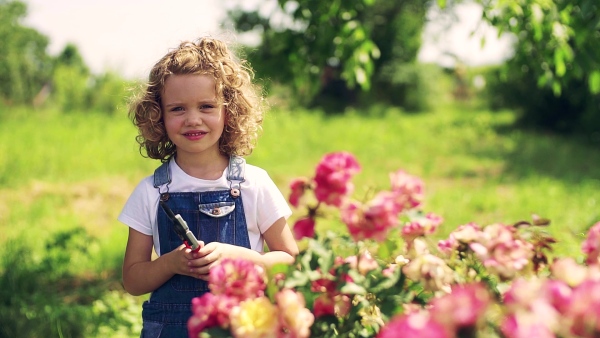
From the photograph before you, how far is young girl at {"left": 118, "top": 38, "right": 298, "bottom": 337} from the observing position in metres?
1.81

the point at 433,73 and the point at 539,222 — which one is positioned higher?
the point at 539,222

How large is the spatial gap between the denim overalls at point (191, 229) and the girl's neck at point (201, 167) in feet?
0.14

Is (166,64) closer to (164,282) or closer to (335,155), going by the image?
(164,282)

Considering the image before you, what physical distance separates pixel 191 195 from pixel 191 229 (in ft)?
0.32

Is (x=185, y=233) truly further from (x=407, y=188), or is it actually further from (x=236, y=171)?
(x=407, y=188)

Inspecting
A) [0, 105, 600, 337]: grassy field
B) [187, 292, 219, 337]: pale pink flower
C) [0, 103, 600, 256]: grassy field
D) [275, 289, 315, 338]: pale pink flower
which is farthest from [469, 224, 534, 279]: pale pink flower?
[0, 103, 600, 256]: grassy field

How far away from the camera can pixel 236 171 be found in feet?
6.29

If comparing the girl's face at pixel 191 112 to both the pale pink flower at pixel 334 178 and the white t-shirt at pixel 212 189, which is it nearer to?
the white t-shirt at pixel 212 189

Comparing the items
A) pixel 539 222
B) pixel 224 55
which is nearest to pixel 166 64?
pixel 224 55

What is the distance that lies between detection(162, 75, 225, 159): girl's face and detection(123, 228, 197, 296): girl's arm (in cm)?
31

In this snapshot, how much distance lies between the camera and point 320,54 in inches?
142

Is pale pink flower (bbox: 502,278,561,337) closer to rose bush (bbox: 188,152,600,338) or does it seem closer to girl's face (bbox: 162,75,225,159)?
rose bush (bbox: 188,152,600,338)

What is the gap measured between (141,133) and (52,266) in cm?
209

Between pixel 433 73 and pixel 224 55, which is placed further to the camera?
pixel 433 73
